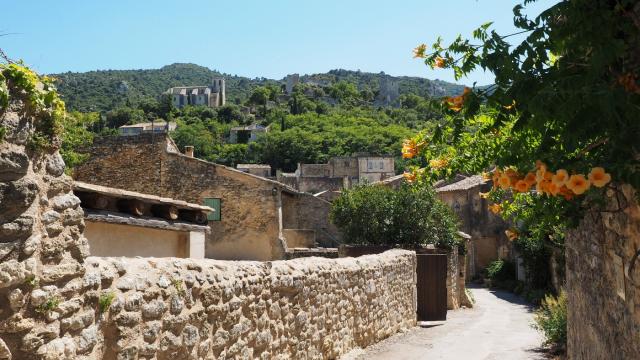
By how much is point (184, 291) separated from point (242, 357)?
159cm

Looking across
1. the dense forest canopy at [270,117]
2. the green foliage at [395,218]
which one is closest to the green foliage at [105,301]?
the green foliage at [395,218]

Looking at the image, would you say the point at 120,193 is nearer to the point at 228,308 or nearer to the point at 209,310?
the point at 228,308

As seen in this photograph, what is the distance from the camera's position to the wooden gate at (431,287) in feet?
55.6

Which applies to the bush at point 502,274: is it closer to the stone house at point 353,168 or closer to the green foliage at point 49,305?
the green foliage at point 49,305

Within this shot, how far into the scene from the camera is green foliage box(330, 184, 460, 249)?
21.2 metres

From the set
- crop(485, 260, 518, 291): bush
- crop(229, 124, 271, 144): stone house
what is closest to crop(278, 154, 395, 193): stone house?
crop(229, 124, 271, 144): stone house

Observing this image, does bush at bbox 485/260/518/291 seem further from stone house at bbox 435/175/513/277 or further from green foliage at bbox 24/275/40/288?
A: green foliage at bbox 24/275/40/288

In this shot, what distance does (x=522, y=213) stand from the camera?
25.8ft

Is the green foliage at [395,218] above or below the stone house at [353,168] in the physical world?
below

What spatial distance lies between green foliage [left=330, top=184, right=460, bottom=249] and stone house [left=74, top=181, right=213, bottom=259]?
9711 mm

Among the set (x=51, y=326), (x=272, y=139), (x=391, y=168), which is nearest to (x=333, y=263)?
(x=51, y=326)

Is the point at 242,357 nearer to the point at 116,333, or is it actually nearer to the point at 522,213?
the point at 116,333

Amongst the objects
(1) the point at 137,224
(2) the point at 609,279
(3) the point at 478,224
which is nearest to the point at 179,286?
(2) the point at 609,279

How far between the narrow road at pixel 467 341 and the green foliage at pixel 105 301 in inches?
269
